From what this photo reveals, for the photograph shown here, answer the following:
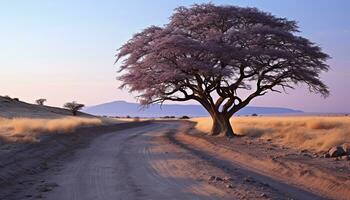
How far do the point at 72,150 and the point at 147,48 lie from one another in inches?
439

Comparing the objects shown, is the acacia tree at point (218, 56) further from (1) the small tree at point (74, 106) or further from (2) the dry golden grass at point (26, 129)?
(1) the small tree at point (74, 106)

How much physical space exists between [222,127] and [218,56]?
563 cm

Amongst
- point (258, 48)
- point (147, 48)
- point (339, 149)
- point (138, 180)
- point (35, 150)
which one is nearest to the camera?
point (138, 180)

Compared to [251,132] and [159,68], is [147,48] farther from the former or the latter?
[251,132]

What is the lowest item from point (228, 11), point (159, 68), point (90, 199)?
point (90, 199)

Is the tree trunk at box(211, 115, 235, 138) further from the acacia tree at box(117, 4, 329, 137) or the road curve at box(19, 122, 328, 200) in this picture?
the road curve at box(19, 122, 328, 200)

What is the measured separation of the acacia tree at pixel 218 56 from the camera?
30266 mm

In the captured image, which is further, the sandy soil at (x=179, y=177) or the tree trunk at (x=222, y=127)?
the tree trunk at (x=222, y=127)

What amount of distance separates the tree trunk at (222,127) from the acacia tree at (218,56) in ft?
0.19

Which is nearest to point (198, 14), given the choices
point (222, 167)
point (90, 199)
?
point (222, 167)

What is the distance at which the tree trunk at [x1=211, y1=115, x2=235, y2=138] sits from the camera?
33.2 m

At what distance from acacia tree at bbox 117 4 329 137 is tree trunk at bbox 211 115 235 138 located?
58 mm

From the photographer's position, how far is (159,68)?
31.8 meters

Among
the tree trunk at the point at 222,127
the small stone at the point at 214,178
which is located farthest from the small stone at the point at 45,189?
the tree trunk at the point at 222,127
